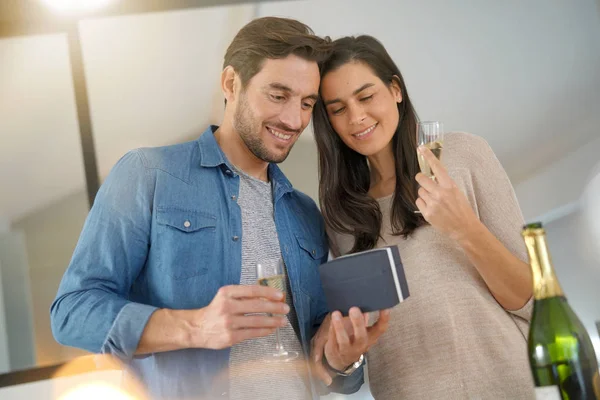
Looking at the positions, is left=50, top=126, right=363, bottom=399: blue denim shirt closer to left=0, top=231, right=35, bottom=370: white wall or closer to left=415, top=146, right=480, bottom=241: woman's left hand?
left=415, top=146, right=480, bottom=241: woman's left hand

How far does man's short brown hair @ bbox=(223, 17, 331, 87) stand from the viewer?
1.87 m

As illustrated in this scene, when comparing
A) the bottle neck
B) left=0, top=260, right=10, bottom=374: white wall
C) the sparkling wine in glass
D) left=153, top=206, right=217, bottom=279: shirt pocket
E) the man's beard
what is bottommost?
the bottle neck

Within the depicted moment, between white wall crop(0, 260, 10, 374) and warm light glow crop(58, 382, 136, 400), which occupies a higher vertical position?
white wall crop(0, 260, 10, 374)

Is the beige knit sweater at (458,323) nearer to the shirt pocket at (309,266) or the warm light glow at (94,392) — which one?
the shirt pocket at (309,266)

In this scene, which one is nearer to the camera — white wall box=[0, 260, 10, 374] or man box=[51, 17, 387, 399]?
man box=[51, 17, 387, 399]

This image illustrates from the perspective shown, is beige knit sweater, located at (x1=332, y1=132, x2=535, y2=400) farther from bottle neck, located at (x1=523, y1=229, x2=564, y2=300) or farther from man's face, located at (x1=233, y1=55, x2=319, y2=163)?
bottle neck, located at (x1=523, y1=229, x2=564, y2=300)

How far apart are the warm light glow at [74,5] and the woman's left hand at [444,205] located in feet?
6.13

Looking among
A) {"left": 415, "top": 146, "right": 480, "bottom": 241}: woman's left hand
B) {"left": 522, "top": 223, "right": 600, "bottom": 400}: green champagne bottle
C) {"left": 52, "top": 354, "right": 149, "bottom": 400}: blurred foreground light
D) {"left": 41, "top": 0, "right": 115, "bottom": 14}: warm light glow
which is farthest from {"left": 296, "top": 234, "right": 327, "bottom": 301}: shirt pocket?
{"left": 41, "top": 0, "right": 115, "bottom": 14}: warm light glow

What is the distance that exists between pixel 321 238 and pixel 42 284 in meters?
1.23

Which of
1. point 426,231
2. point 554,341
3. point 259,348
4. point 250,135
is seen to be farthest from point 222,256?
point 554,341

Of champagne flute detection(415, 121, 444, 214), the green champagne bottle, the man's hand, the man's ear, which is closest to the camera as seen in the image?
the green champagne bottle

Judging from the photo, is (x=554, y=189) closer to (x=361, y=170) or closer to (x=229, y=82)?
(x=361, y=170)

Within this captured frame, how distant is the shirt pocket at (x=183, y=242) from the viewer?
1.65 metres

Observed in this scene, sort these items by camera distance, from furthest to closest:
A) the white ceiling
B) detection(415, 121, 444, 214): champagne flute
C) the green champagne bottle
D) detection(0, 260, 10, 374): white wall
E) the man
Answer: the white ceiling < detection(0, 260, 10, 374): white wall < detection(415, 121, 444, 214): champagne flute < the man < the green champagne bottle
